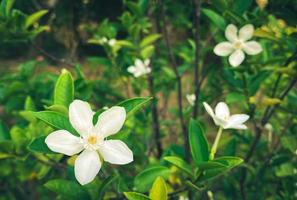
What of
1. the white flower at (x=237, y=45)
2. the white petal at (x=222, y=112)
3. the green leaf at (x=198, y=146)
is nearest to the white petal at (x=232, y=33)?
the white flower at (x=237, y=45)

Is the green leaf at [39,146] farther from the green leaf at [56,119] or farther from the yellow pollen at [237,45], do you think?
the yellow pollen at [237,45]

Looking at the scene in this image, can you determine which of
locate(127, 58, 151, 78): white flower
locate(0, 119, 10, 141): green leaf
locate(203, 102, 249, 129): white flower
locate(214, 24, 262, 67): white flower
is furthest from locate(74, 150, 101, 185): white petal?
locate(127, 58, 151, 78): white flower

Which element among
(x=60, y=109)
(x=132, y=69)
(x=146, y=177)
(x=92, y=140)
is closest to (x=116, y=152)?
(x=92, y=140)

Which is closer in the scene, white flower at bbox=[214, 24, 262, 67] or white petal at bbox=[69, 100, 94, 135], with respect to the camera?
white petal at bbox=[69, 100, 94, 135]

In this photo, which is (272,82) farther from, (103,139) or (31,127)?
(103,139)

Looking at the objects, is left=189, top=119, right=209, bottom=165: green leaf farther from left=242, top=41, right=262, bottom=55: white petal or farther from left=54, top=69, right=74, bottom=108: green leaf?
left=242, top=41, right=262, bottom=55: white petal

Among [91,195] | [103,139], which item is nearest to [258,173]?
[91,195]

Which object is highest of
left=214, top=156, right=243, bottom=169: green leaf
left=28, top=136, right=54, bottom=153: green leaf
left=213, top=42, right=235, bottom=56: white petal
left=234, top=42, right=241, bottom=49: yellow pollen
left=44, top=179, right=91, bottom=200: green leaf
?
left=234, top=42, right=241, bottom=49: yellow pollen

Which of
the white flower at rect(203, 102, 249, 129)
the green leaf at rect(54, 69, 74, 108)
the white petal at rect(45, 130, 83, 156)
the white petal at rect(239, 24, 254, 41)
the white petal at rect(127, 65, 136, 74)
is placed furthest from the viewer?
the white petal at rect(127, 65, 136, 74)
